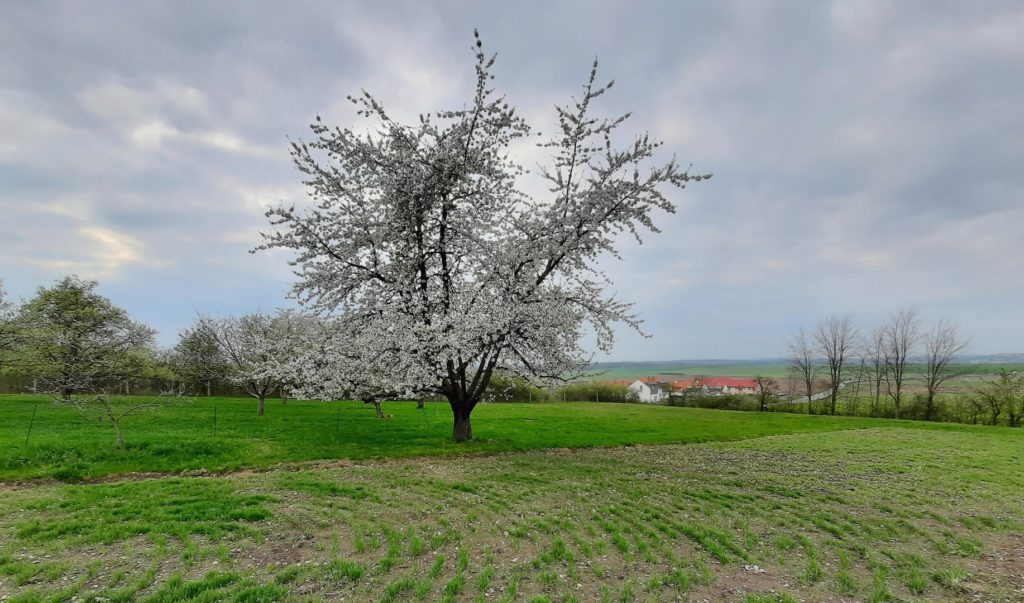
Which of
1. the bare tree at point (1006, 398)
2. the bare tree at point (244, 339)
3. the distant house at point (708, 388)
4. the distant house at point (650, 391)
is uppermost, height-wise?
the bare tree at point (244, 339)

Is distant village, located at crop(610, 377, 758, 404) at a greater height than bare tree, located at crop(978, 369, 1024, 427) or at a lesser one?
lesser

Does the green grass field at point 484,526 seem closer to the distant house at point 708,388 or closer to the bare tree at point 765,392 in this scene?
the bare tree at point 765,392

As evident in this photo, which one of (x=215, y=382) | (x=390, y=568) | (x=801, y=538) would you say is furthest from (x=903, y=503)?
(x=215, y=382)

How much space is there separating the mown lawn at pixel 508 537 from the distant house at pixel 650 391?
4743cm

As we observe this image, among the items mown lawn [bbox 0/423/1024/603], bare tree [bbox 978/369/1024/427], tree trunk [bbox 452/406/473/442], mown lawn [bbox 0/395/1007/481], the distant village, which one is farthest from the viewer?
A: the distant village

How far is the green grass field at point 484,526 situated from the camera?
214 inches

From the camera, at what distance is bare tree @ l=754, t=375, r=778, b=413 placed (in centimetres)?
4797

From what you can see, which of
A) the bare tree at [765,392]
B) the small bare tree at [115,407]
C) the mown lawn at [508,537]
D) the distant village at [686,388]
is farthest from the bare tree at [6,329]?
the bare tree at [765,392]

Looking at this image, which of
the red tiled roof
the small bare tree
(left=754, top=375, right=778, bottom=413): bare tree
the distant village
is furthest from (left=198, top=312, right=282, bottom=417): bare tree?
the red tiled roof

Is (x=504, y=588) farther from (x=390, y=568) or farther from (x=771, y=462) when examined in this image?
(x=771, y=462)

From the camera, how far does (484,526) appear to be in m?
7.41

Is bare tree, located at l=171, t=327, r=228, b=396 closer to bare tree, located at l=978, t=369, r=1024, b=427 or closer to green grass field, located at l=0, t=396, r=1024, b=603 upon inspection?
green grass field, located at l=0, t=396, r=1024, b=603

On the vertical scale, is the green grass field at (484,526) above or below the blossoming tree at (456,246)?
below

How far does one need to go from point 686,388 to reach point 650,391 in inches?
479
